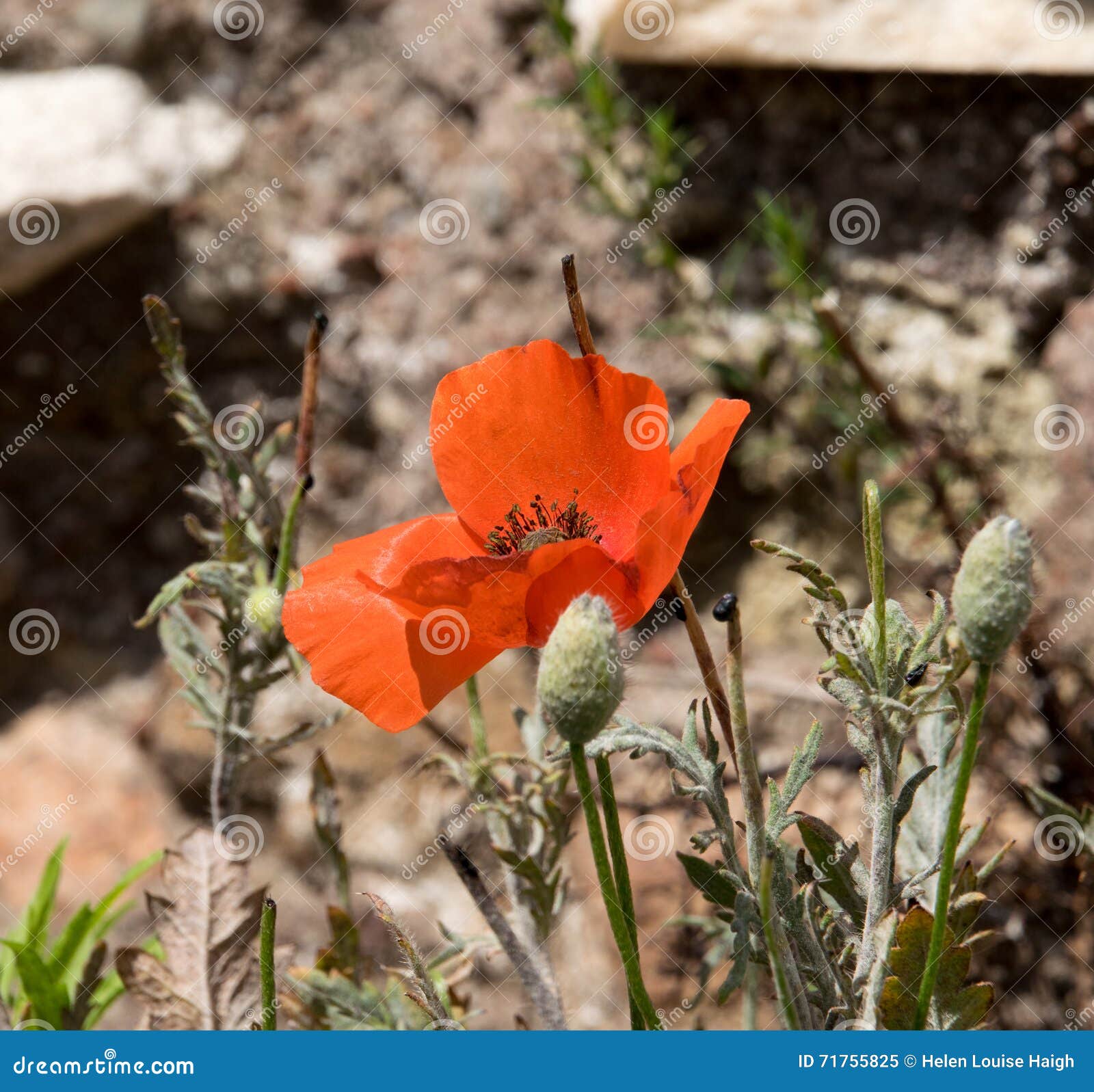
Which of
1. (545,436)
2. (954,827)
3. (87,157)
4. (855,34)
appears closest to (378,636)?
(545,436)

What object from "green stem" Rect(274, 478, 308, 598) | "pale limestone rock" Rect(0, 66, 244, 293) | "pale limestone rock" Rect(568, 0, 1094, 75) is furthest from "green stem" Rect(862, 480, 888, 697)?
"pale limestone rock" Rect(0, 66, 244, 293)

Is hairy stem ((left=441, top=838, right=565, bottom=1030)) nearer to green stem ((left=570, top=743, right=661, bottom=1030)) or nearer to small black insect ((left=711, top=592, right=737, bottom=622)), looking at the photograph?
green stem ((left=570, top=743, right=661, bottom=1030))

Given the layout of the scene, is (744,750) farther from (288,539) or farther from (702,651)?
(288,539)

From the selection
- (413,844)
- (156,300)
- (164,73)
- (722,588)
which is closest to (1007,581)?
(156,300)

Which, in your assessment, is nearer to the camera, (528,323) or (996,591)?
(996,591)

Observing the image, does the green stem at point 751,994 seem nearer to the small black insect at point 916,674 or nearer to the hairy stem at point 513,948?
Result: the hairy stem at point 513,948
